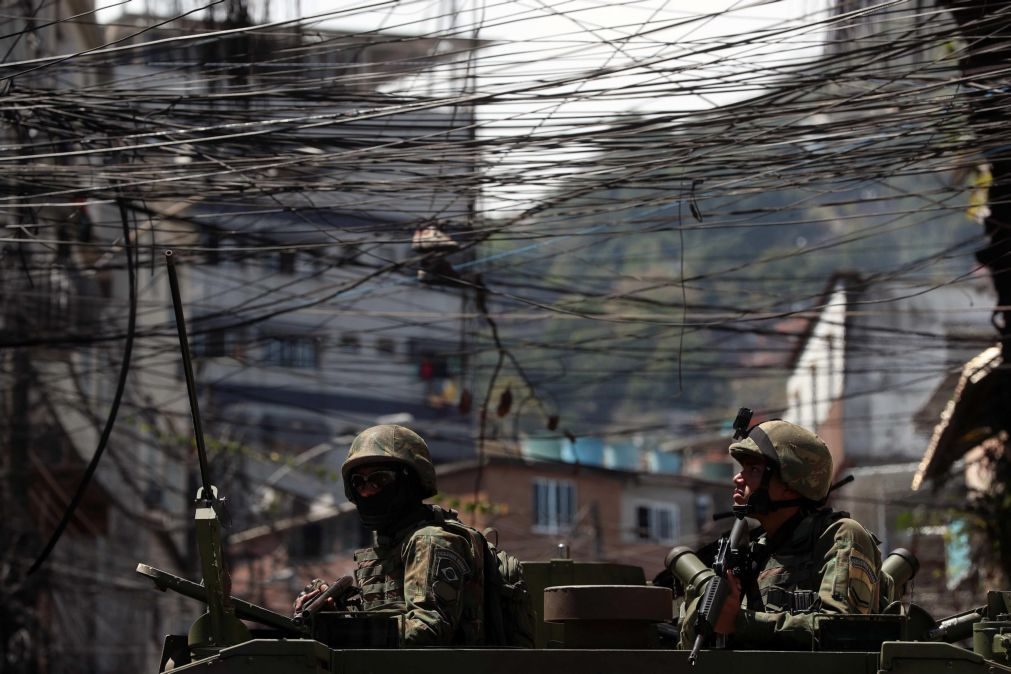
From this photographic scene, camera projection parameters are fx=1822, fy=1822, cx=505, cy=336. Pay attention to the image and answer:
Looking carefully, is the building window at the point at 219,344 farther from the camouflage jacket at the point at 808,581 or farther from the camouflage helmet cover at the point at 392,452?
the camouflage jacket at the point at 808,581

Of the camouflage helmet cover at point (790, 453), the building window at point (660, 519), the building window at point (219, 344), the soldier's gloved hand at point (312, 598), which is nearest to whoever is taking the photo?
the soldier's gloved hand at point (312, 598)

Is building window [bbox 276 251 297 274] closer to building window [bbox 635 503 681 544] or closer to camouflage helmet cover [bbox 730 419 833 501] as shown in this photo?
camouflage helmet cover [bbox 730 419 833 501]

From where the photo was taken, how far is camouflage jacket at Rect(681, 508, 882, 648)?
577 cm

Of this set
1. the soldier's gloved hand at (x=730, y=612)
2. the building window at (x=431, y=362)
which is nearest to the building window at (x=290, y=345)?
the building window at (x=431, y=362)

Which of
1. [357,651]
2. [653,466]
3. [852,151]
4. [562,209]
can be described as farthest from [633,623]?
[653,466]

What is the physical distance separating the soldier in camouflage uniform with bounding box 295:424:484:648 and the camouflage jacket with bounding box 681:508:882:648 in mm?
785

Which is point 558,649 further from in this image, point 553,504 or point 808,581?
point 553,504

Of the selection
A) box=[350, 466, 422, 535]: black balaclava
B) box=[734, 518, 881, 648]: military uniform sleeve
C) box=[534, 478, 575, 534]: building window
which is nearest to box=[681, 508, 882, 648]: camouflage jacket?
box=[734, 518, 881, 648]: military uniform sleeve

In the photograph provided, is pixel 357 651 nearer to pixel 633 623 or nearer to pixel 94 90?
pixel 633 623

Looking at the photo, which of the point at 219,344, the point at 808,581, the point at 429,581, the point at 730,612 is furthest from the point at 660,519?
the point at 730,612

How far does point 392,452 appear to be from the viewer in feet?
22.2

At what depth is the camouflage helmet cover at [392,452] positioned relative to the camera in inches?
266

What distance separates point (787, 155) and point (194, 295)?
32.7 metres

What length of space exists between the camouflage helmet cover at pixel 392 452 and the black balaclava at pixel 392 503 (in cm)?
4
